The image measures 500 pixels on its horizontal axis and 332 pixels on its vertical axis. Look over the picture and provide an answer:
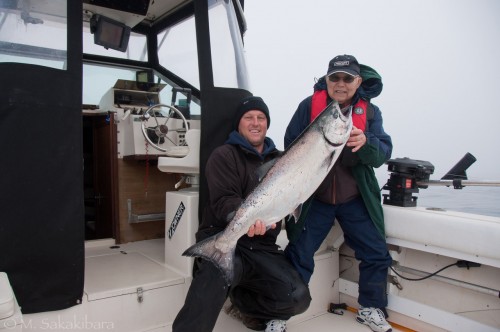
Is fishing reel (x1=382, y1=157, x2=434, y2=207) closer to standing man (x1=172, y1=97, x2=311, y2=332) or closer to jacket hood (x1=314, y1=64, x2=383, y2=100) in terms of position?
jacket hood (x1=314, y1=64, x2=383, y2=100)

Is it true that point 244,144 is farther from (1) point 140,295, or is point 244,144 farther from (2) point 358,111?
(1) point 140,295

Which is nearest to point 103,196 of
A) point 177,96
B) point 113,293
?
point 177,96

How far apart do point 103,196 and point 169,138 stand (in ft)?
3.42

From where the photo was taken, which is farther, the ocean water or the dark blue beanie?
the ocean water

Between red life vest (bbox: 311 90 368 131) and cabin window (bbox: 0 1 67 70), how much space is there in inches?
67.4

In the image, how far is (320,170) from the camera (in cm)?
212

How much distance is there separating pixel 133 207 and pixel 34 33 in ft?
7.39

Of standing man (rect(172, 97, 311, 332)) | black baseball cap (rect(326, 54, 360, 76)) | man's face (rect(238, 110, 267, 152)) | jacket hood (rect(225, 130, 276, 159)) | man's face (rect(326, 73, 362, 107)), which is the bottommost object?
standing man (rect(172, 97, 311, 332))

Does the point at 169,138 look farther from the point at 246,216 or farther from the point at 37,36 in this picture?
the point at 246,216

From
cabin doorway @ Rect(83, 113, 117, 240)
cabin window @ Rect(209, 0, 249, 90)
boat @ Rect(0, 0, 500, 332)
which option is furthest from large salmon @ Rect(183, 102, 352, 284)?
cabin doorway @ Rect(83, 113, 117, 240)

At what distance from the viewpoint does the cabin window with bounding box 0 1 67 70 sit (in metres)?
2.14

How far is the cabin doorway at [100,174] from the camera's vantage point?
413cm

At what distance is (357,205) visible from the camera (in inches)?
112

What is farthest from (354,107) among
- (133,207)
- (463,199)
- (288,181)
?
(133,207)
